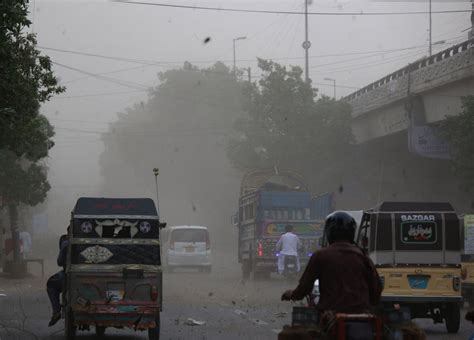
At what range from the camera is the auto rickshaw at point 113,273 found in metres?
13.5

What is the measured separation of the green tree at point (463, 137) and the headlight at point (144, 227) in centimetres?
2132

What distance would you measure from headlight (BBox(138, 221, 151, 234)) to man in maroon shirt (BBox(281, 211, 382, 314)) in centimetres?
757

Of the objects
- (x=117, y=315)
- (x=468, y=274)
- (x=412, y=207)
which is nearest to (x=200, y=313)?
(x=412, y=207)

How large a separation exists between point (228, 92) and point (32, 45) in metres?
66.4

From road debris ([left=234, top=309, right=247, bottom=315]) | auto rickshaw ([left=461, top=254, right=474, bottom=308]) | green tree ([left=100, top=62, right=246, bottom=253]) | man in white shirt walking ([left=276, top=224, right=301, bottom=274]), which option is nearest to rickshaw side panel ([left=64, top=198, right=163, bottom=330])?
road debris ([left=234, top=309, right=247, bottom=315])

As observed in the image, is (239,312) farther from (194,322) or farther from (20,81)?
(20,81)

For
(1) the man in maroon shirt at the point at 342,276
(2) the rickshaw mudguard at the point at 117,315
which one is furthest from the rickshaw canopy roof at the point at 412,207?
(1) the man in maroon shirt at the point at 342,276

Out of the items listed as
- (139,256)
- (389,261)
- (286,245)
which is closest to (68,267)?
(139,256)

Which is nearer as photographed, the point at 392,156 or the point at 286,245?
the point at 286,245

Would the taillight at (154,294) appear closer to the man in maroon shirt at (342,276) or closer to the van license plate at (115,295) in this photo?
the van license plate at (115,295)

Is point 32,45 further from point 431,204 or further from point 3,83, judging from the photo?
point 431,204

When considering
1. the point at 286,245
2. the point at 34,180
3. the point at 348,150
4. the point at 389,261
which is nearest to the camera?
the point at 389,261

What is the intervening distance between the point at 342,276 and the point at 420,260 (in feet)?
31.6

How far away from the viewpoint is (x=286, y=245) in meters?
29.3
